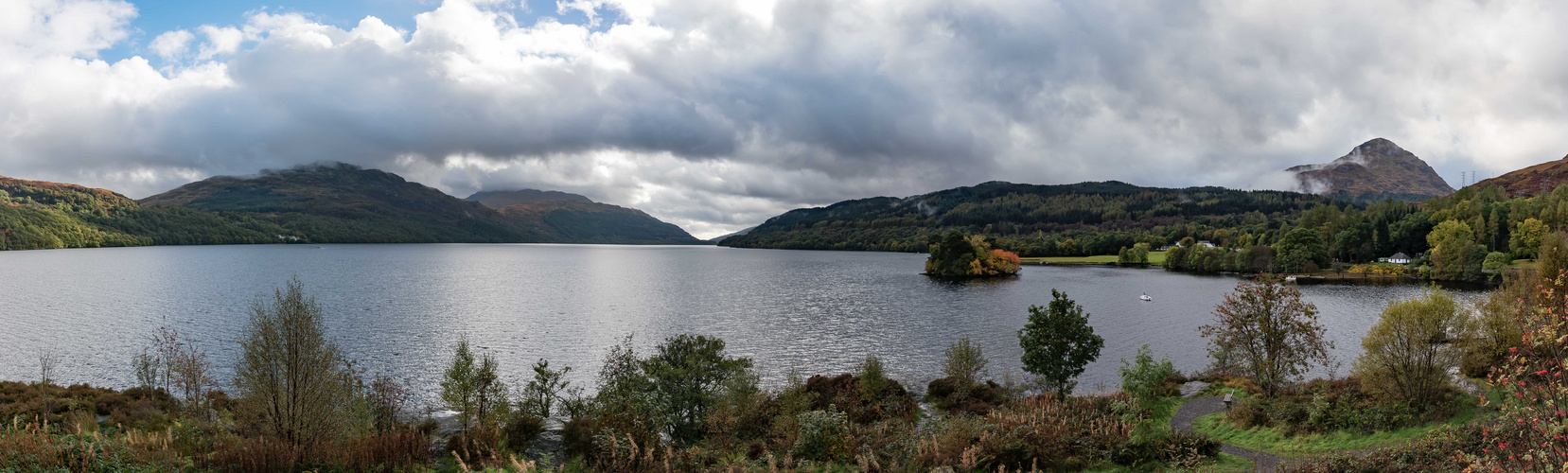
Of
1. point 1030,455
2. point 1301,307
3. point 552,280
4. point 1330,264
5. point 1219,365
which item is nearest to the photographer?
point 1030,455

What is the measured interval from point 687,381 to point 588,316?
1737 inches

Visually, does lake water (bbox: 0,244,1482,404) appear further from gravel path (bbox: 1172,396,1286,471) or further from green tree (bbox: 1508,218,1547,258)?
green tree (bbox: 1508,218,1547,258)

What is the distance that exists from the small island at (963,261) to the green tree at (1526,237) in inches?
3093

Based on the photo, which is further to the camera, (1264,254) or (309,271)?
(1264,254)

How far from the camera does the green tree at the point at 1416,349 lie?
20500mm

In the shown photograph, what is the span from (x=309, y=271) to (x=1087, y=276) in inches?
5663

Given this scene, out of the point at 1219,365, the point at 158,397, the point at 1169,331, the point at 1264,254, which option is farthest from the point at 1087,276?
the point at 158,397

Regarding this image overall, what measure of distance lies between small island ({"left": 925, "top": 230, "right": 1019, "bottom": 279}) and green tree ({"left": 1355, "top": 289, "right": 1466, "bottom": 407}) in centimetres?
10690

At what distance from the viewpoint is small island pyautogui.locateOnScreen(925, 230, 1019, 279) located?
424 feet

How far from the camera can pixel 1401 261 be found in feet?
421

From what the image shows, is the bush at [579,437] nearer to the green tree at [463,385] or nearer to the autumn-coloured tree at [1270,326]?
the green tree at [463,385]

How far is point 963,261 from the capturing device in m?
130

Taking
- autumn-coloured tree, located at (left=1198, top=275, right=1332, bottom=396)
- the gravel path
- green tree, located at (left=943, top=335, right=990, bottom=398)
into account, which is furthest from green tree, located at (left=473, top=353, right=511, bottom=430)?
autumn-coloured tree, located at (left=1198, top=275, right=1332, bottom=396)

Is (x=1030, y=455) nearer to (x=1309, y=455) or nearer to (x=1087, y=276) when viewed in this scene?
(x=1309, y=455)
